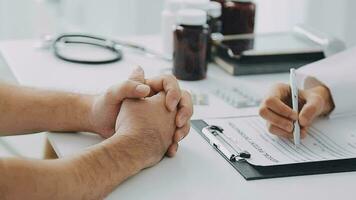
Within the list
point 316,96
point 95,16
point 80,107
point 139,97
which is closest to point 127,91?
point 139,97

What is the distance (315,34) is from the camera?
158cm

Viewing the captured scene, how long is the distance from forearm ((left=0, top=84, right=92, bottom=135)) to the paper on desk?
240 millimetres

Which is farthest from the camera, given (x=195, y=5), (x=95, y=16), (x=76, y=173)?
(x=95, y=16)

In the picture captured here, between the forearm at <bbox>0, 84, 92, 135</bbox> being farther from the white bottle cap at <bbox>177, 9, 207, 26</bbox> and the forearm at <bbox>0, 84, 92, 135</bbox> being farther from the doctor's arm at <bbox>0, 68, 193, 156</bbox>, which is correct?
the white bottle cap at <bbox>177, 9, 207, 26</bbox>

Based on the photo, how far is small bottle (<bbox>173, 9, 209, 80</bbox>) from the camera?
4.41ft

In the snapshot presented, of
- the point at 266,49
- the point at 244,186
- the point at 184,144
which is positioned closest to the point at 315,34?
the point at 266,49

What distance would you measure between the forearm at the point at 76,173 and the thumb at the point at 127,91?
92mm

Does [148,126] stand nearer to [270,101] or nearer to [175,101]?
[175,101]

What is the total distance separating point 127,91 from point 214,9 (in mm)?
562

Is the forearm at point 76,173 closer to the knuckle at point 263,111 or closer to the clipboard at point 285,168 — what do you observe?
the clipboard at point 285,168

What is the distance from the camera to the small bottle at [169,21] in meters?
1.48

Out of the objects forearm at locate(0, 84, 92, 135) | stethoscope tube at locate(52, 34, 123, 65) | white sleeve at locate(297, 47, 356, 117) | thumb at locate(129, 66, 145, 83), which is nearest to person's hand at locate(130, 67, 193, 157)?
thumb at locate(129, 66, 145, 83)

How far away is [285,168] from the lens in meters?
0.96

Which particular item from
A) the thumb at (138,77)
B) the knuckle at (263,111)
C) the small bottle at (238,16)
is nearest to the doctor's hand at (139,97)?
the thumb at (138,77)
